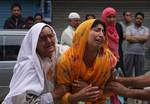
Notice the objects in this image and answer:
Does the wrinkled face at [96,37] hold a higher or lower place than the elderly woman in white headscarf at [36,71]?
higher

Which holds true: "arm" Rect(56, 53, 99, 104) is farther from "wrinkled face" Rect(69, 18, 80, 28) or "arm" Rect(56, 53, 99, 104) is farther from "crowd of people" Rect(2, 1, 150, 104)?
"wrinkled face" Rect(69, 18, 80, 28)

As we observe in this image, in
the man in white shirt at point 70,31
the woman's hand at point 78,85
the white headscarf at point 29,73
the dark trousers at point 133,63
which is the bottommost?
the dark trousers at point 133,63

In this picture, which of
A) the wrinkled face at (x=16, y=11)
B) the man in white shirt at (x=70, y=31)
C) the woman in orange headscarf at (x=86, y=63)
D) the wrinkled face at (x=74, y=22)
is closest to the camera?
the woman in orange headscarf at (x=86, y=63)

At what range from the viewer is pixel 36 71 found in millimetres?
3846

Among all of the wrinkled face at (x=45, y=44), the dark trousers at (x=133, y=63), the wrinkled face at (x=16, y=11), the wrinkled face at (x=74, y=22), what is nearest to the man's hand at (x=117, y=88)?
the wrinkled face at (x=45, y=44)

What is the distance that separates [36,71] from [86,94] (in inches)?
16.1

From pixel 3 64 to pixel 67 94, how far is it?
5915 mm

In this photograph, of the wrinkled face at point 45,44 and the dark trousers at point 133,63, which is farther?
the dark trousers at point 133,63

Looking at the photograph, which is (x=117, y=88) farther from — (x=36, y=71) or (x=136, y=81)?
(x=36, y=71)

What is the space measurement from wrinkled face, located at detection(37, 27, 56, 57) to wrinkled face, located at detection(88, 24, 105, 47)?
0.97 ft

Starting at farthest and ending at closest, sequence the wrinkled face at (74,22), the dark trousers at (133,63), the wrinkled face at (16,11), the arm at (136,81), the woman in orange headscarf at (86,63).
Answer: the dark trousers at (133,63) → the wrinkled face at (16,11) → the wrinkled face at (74,22) → the arm at (136,81) → the woman in orange headscarf at (86,63)

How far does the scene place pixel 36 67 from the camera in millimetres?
3850

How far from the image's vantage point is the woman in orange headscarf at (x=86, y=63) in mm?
3959

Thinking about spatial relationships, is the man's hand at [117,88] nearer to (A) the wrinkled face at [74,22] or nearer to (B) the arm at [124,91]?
(B) the arm at [124,91]
